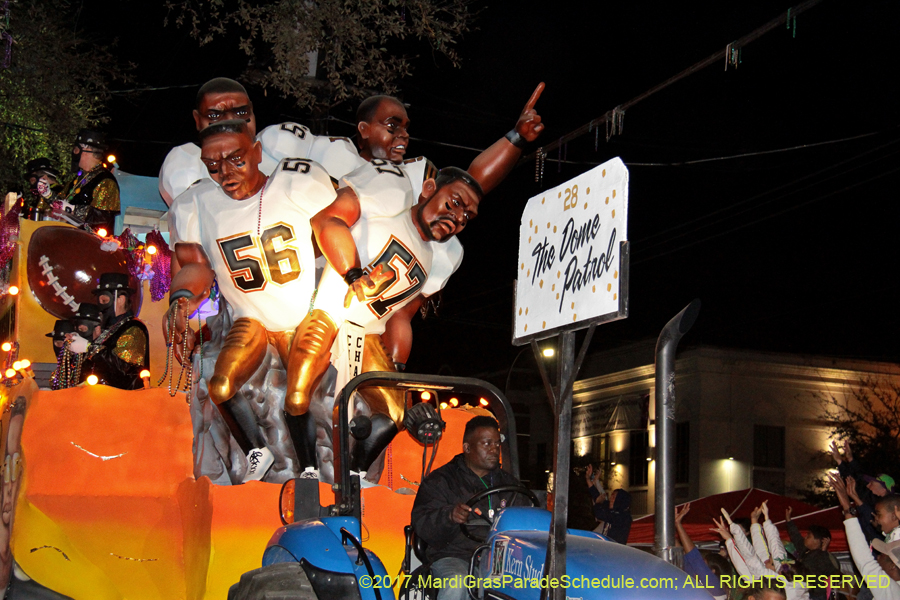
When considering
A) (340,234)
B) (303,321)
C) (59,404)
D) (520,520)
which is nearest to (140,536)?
(59,404)

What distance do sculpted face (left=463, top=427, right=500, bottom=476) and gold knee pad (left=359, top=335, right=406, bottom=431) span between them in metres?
2.50

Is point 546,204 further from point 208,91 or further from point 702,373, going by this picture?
point 702,373

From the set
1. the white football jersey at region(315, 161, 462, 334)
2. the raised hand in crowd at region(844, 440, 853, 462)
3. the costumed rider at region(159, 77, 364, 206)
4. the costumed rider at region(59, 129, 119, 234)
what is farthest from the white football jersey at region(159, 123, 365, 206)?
the raised hand in crowd at region(844, 440, 853, 462)

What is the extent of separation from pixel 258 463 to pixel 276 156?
276 cm

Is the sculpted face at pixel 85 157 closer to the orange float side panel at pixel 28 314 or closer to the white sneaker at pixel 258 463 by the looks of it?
the orange float side panel at pixel 28 314

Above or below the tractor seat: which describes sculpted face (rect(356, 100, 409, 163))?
above

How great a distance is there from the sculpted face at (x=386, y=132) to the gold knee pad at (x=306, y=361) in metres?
1.76

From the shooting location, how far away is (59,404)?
21.4 ft

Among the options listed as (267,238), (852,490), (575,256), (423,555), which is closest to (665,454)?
(575,256)

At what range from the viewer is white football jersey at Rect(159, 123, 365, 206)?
8195mm

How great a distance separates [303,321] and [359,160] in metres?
1.66

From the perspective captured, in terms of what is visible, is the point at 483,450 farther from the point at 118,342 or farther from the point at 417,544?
the point at 118,342

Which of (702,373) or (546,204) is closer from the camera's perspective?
(546,204)

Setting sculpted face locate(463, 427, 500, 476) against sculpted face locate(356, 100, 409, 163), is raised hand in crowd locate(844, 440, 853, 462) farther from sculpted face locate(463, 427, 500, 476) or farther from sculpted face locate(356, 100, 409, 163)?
sculpted face locate(356, 100, 409, 163)
